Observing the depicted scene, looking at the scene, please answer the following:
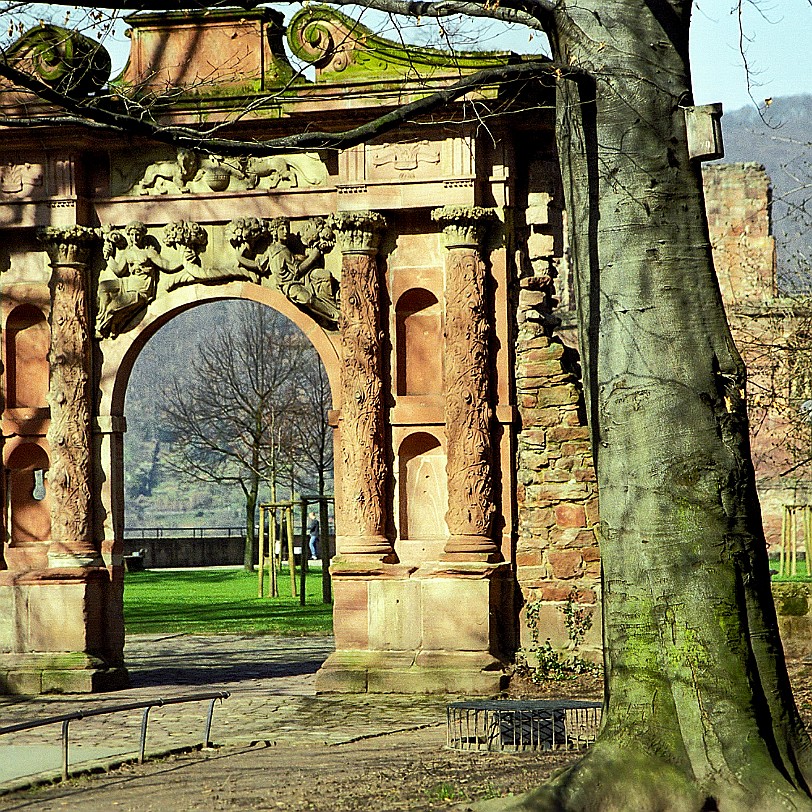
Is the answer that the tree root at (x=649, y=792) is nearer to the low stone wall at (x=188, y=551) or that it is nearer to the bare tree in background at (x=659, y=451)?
the bare tree in background at (x=659, y=451)

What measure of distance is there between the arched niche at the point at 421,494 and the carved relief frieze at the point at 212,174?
2.71 m

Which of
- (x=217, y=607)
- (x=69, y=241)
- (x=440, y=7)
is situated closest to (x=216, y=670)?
(x=69, y=241)

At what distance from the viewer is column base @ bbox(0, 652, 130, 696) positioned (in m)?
14.8

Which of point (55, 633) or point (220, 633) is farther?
point (220, 633)

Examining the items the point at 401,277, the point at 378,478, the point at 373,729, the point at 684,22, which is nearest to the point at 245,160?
the point at 401,277

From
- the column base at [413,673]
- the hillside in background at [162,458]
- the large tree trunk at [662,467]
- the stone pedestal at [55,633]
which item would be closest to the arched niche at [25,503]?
the stone pedestal at [55,633]

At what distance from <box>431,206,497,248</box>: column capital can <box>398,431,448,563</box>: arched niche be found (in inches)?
73.1

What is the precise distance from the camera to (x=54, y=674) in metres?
14.8

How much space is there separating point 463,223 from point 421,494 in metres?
2.60

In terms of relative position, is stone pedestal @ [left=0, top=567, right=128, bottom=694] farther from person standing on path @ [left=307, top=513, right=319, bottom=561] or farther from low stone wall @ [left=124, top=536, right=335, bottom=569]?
person standing on path @ [left=307, top=513, right=319, bottom=561]

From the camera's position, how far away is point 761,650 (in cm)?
764

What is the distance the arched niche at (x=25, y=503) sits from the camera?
15.7 meters

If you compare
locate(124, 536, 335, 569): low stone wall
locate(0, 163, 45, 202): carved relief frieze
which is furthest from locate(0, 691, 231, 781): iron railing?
locate(124, 536, 335, 569): low stone wall

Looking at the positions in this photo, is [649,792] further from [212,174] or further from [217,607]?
[217,607]
